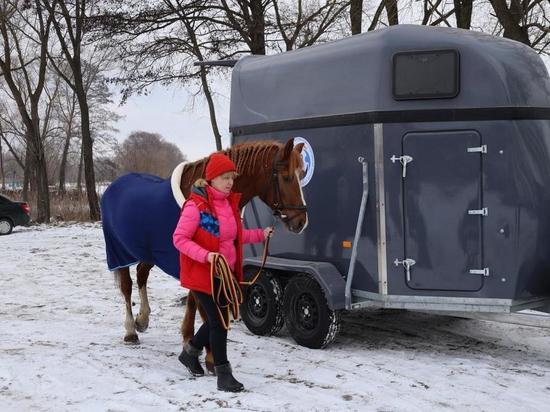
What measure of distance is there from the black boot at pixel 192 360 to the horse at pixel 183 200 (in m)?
0.11

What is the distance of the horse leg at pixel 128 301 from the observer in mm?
6031

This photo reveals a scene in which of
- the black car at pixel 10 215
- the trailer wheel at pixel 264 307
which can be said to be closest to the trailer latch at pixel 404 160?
the trailer wheel at pixel 264 307

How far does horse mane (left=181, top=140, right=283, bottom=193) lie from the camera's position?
5.11 meters

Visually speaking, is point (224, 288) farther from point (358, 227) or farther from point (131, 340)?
point (131, 340)

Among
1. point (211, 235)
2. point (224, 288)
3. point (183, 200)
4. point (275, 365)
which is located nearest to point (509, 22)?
point (183, 200)

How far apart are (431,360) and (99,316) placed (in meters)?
4.06

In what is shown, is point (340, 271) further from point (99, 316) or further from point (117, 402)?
point (99, 316)

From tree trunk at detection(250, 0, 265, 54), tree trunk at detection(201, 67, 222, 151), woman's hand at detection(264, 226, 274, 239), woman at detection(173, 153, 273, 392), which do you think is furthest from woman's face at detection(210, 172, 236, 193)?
tree trunk at detection(201, 67, 222, 151)

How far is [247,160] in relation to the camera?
203 inches

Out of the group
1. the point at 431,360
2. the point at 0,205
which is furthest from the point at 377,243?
the point at 0,205

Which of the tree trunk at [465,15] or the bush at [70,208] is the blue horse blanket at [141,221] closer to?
the tree trunk at [465,15]

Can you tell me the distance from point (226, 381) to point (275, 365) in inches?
36.1

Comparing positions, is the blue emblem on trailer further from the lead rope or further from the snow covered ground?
the lead rope

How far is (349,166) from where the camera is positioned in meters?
5.89
